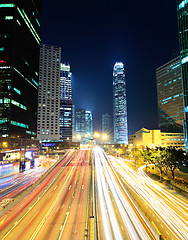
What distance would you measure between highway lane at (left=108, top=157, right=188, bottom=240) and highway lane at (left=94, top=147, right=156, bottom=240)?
209 cm

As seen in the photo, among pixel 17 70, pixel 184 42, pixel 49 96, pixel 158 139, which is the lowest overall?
pixel 158 139

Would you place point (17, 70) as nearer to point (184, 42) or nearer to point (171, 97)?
point (184, 42)

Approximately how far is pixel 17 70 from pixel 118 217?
280 ft

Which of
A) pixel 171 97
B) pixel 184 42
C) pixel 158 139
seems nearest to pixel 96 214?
pixel 184 42

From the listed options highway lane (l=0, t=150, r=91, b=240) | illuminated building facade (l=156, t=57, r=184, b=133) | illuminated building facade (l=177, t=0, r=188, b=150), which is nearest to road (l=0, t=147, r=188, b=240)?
highway lane (l=0, t=150, r=91, b=240)

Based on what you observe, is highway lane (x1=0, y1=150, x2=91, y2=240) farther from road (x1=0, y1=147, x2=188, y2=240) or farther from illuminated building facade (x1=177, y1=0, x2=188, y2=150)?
illuminated building facade (x1=177, y1=0, x2=188, y2=150)

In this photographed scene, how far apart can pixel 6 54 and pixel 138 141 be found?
12236cm

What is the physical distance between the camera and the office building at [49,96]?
128875mm

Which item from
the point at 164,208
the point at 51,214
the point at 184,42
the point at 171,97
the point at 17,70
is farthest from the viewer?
the point at 171,97

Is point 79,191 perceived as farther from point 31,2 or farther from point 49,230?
point 31,2

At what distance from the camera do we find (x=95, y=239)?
1184cm

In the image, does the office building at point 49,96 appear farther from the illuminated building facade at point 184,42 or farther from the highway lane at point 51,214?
the highway lane at point 51,214

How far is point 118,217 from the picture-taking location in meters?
15.5

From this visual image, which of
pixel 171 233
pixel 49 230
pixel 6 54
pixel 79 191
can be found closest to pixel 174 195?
pixel 171 233
